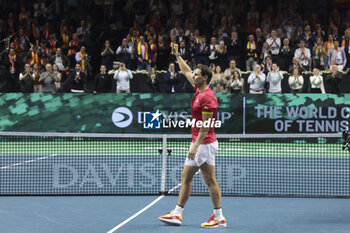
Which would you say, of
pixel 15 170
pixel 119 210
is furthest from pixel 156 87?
pixel 119 210

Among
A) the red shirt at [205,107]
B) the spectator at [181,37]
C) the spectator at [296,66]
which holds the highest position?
the spectator at [181,37]

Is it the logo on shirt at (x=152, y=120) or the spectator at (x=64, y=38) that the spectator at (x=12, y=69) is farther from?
the logo on shirt at (x=152, y=120)

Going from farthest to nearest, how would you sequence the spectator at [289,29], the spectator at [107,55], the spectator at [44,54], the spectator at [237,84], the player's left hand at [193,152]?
the spectator at [44,54] → the spectator at [289,29] → the spectator at [107,55] → the spectator at [237,84] → the player's left hand at [193,152]

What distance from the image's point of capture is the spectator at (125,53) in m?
23.9

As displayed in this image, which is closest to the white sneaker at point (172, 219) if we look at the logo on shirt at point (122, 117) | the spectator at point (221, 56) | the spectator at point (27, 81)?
the logo on shirt at point (122, 117)

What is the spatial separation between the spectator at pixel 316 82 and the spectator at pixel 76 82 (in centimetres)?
786

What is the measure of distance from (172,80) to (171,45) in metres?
2.54

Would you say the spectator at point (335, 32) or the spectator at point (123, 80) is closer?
the spectator at point (123, 80)

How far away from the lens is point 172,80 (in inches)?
870

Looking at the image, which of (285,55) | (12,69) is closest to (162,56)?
(285,55)

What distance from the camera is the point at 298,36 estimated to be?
78.8ft

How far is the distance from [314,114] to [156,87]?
562 centimetres

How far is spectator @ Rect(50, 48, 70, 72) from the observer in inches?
951

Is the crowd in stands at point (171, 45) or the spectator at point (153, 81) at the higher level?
the crowd in stands at point (171, 45)
